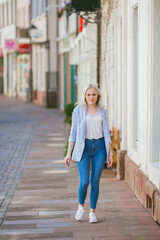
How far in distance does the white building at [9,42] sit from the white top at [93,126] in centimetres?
3536

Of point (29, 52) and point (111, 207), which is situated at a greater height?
point (29, 52)

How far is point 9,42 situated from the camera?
4103cm

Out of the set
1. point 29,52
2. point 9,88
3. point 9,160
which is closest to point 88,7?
point 9,160

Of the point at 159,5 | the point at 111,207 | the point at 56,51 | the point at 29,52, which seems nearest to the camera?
the point at 159,5

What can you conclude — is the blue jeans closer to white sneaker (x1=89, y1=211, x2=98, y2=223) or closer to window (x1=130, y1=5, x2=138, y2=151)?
white sneaker (x1=89, y1=211, x2=98, y2=223)

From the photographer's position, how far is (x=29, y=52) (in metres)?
36.9

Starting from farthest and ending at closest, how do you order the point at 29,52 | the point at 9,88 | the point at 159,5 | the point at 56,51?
the point at 9,88
the point at 29,52
the point at 56,51
the point at 159,5

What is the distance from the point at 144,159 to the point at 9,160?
4.82 meters

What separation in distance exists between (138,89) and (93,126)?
1.74 m

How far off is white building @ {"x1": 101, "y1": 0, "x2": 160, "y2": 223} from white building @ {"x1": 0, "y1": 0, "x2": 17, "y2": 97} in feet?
104

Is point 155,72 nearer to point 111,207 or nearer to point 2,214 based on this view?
point 111,207

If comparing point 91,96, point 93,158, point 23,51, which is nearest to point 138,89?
point 91,96

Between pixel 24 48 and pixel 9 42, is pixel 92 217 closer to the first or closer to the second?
pixel 24 48

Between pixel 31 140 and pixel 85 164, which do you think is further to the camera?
pixel 31 140
